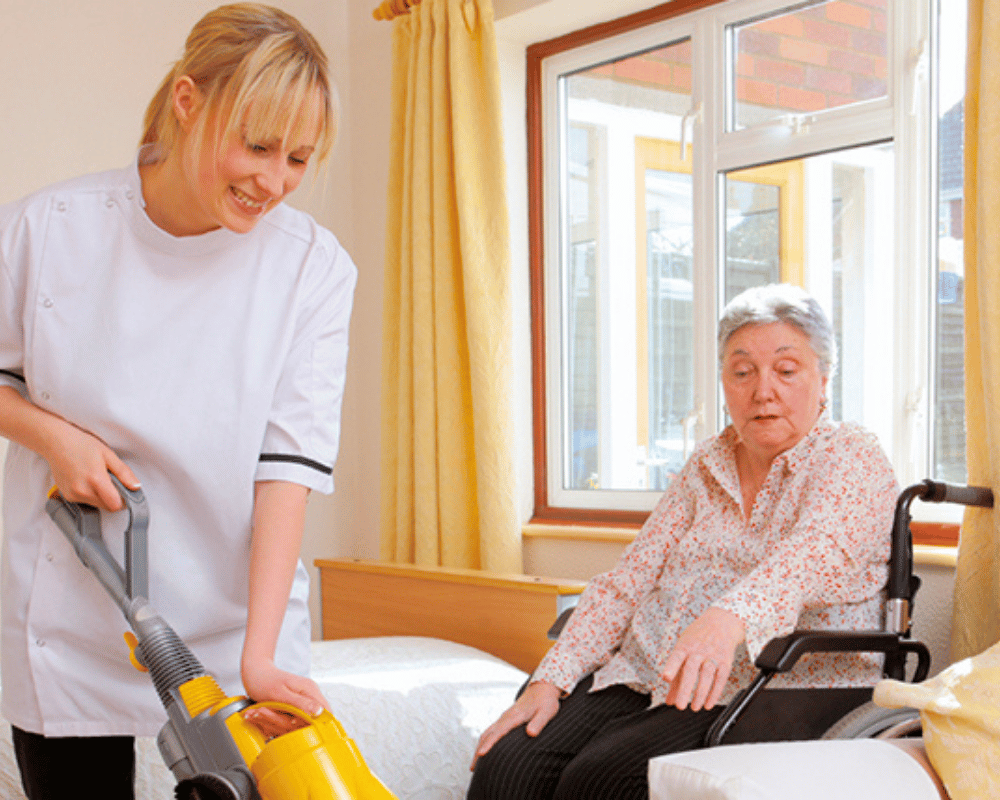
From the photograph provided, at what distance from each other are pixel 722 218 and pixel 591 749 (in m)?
1.57

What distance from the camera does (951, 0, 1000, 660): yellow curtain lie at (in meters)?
1.98

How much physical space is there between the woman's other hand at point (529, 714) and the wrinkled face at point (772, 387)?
23.1 inches

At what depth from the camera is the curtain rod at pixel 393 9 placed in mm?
3232

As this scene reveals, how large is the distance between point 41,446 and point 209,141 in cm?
35

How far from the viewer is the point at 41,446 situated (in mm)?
1115

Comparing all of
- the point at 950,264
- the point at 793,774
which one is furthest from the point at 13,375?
the point at 950,264

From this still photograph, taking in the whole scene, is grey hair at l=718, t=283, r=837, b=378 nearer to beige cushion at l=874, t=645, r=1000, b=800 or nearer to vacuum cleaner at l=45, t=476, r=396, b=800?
A: beige cushion at l=874, t=645, r=1000, b=800

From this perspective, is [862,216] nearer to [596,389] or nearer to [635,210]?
[635,210]

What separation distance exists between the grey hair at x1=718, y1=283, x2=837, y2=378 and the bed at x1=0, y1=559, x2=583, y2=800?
77cm

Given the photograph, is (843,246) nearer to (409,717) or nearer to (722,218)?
(722,218)

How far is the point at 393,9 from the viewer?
327 centimetres

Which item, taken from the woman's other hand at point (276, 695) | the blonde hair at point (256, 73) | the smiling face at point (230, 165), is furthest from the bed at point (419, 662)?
the blonde hair at point (256, 73)

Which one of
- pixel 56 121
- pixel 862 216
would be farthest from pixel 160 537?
pixel 56 121

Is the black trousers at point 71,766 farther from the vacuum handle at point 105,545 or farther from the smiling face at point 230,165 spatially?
the smiling face at point 230,165
